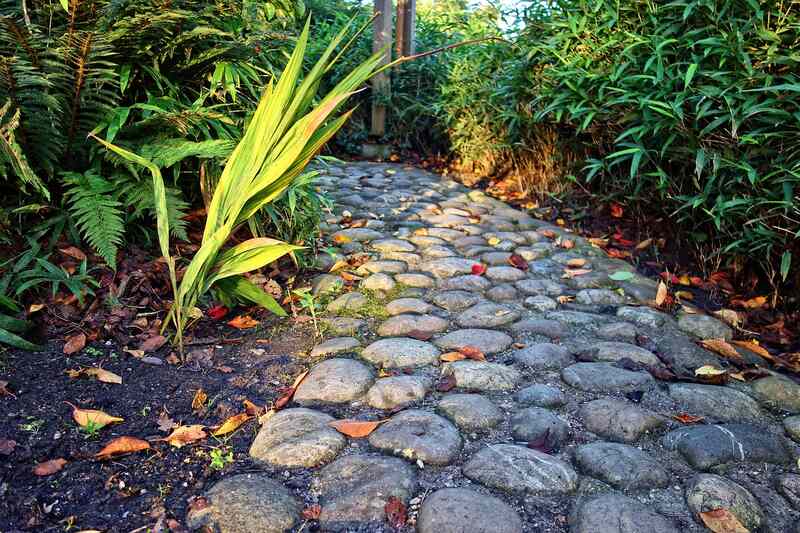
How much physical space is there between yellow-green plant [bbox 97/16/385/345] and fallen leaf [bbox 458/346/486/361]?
68 cm

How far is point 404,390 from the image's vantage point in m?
1.87

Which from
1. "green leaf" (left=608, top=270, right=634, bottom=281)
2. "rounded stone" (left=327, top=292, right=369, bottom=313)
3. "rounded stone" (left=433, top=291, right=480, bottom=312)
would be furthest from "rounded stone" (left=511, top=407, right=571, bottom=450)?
"green leaf" (left=608, top=270, right=634, bottom=281)

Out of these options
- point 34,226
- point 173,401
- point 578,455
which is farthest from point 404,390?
point 34,226

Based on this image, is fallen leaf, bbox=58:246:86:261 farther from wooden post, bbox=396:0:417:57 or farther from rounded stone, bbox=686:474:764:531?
wooden post, bbox=396:0:417:57

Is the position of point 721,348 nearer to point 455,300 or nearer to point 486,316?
point 486,316

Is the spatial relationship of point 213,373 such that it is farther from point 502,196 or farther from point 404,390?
point 502,196

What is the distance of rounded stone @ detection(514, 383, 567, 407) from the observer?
1842 millimetres

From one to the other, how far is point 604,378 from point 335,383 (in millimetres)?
840

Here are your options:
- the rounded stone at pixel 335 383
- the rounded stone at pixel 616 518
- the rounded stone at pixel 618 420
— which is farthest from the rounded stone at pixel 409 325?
the rounded stone at pixel 616 518

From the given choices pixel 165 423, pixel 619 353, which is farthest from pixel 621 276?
pixel 165 423

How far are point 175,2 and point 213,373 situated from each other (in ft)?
4.75

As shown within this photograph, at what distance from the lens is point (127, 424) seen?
1686 millimetres

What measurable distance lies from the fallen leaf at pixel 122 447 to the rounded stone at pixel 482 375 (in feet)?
2.96

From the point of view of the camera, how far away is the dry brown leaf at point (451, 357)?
2.10 meters
